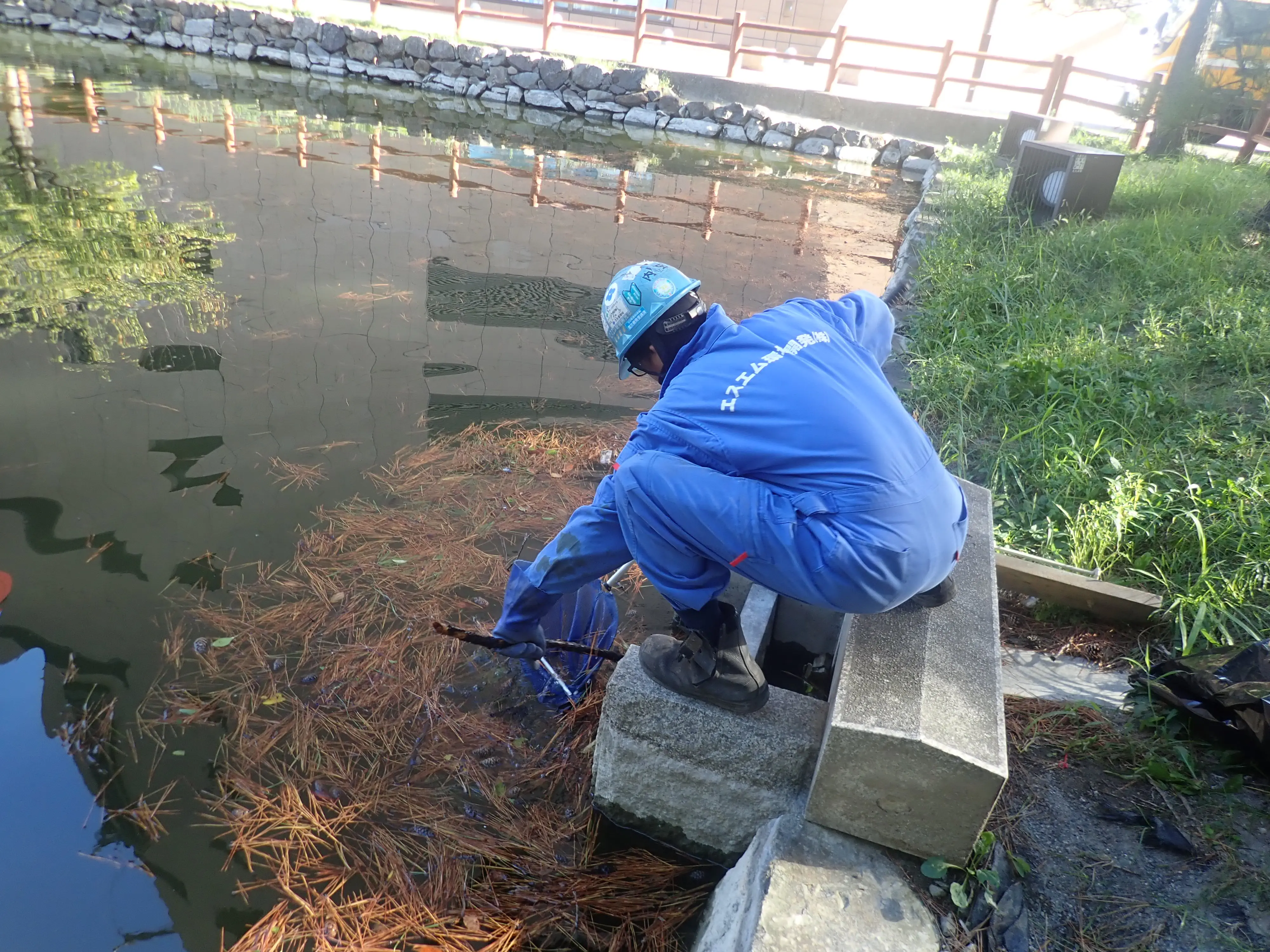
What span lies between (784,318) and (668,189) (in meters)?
8.36

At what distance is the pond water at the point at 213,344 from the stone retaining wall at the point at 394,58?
5.52 metres

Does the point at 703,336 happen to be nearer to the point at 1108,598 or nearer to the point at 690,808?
the point at 690,808

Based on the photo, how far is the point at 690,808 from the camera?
2301 mm

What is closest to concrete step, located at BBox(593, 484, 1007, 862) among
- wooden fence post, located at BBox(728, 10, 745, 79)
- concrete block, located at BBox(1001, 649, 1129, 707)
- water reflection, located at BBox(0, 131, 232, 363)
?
concrete block, located at BBox(1001, 649, 1129, 707)

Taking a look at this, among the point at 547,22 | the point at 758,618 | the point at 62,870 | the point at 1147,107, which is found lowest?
the point at 62,870

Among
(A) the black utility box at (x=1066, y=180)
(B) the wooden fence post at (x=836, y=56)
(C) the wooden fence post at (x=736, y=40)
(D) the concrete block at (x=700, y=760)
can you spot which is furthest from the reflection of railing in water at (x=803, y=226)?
(C) the wooden fence post at (x=736, y=40)

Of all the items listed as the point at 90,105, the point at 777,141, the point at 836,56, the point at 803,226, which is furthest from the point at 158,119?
the point at 836,56

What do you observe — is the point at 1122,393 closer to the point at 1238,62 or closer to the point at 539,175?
the point at 539,175

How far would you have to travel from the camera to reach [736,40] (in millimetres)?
17562

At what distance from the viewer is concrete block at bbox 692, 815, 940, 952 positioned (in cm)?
171

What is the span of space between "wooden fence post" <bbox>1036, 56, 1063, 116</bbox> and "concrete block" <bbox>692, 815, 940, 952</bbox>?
1865 centimetres

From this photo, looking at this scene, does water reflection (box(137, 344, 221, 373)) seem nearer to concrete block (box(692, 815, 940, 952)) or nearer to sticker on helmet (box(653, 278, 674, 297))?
sticker on helmet (box(653, 278, 674, 297))

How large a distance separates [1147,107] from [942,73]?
497 cm

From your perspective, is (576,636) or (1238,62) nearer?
(576,636)
